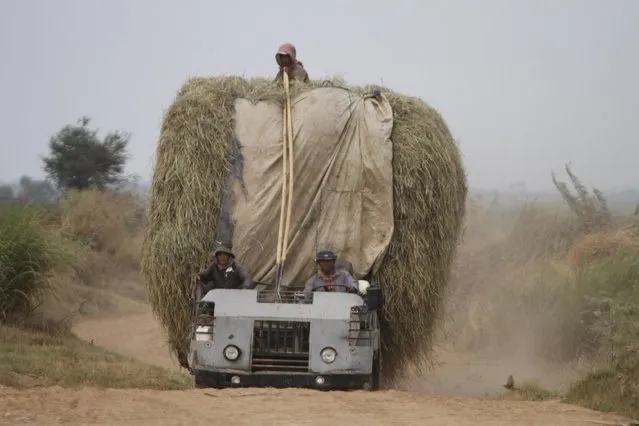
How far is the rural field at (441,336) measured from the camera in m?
8.04

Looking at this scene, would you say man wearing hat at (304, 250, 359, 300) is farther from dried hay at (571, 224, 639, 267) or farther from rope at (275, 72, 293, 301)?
dried hay at (571, 224, 639, 267)

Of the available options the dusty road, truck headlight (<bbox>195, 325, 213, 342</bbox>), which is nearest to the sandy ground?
the dusty road

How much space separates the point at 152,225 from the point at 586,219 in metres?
9.19

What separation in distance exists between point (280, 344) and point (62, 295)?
9.46 metres

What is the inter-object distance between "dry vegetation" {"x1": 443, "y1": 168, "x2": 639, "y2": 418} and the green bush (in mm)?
5833

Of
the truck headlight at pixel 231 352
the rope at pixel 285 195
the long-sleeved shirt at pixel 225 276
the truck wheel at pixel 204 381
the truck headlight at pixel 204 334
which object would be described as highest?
the rope at pixel 285 195

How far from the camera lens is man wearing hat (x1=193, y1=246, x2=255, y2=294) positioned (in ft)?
34.4

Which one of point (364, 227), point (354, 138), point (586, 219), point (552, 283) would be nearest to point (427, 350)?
point (364, 227)

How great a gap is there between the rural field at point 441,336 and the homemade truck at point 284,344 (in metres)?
0.42

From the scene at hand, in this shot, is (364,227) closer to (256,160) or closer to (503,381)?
(256,160)

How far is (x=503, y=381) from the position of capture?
1442 cm

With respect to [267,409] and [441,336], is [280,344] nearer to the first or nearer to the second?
[267,409]

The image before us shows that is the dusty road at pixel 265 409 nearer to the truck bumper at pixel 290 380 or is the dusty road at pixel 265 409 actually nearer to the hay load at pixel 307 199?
the truck bumper at pixel 290 380

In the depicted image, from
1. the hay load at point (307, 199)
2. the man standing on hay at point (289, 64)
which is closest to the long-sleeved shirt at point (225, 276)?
the hay load at point (307, 199)
